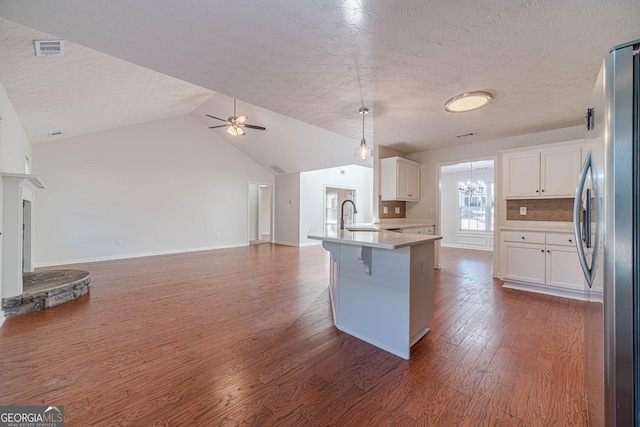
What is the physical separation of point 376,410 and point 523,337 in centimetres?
176

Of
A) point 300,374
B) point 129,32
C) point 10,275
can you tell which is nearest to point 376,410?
point 300,374

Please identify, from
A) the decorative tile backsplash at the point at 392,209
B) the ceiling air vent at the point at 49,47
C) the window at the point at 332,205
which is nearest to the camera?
the ceiling air vent at the point at 49,47

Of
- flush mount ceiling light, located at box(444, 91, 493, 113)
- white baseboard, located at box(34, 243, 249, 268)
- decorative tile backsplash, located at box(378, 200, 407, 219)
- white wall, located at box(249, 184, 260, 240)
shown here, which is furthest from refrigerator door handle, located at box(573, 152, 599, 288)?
white wall, located at box(249, 184, 260, 240)

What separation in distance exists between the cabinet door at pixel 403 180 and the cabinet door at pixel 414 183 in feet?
0.29

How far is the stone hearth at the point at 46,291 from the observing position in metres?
2.83

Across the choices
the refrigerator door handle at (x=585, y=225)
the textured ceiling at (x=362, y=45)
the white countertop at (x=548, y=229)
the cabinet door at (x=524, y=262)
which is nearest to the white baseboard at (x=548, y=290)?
the cabinet door at (x=524, y=262)

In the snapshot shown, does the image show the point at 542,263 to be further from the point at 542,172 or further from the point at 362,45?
the point at 362,45

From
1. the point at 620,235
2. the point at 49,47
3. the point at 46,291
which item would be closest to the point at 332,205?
the point at 46,291

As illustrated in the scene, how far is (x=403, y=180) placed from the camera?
16.1 feet

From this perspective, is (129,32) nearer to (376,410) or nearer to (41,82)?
(41,82)

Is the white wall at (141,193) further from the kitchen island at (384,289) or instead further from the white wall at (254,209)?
the kitchen island at (384,289)

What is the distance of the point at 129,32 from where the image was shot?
5.74 feet

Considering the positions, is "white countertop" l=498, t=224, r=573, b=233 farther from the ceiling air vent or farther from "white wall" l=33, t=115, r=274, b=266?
"white wall" l=33, t=115, r=274, b=266

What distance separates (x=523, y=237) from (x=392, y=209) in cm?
217
